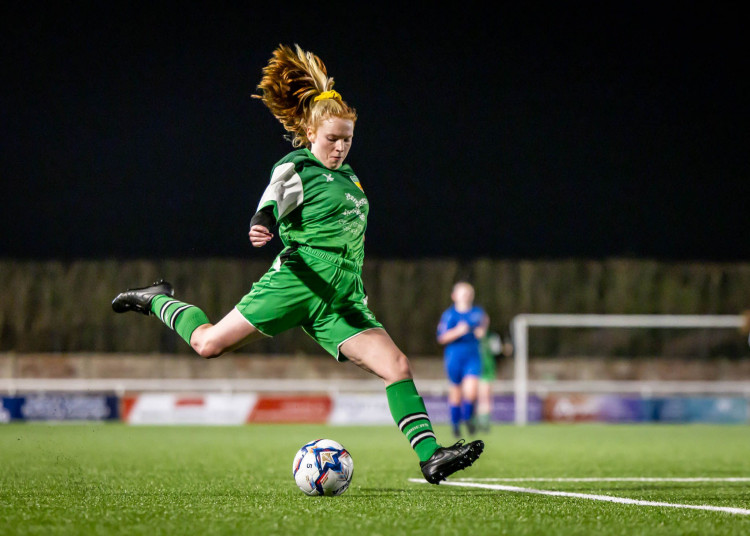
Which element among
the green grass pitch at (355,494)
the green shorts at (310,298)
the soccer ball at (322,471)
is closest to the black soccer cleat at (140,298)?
the green shorts at (310,298)

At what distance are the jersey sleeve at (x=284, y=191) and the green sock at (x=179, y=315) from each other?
688mm

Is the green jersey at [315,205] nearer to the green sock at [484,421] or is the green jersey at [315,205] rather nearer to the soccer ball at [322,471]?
the soccer ball at [322,471]

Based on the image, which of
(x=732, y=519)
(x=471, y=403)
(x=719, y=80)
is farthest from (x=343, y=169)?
(x=719, y=80)

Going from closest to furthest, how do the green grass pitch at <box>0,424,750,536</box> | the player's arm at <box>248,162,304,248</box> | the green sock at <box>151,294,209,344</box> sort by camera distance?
the green grass pitch at <box>0,424,750,536</box>, the player's arm at <box>248,162,304,248</box>, the green sock at <box>151,294,209,344</box>

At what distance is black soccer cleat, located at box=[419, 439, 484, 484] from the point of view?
14.9 feet

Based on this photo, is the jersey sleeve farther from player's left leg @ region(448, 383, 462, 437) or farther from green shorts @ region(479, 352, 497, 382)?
green shorts @ region(479, 352, 497, 382)

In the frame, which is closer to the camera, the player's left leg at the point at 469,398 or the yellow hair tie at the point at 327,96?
the yellow hair tie at the point at 327,96

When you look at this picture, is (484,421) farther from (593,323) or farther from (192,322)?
(192,322)

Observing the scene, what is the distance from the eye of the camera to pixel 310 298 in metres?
4.80

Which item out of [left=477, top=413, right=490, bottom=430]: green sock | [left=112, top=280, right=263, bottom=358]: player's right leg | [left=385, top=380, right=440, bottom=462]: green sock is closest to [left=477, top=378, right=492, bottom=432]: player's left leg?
[left=477, top=413, right=490, bottom=430]: green sock

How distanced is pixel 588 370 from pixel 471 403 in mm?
8259

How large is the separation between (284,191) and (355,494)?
4.79 ft

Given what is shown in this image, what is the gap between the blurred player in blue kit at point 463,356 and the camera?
11.8 m

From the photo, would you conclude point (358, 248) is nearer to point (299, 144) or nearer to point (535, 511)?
point (299, 144)
